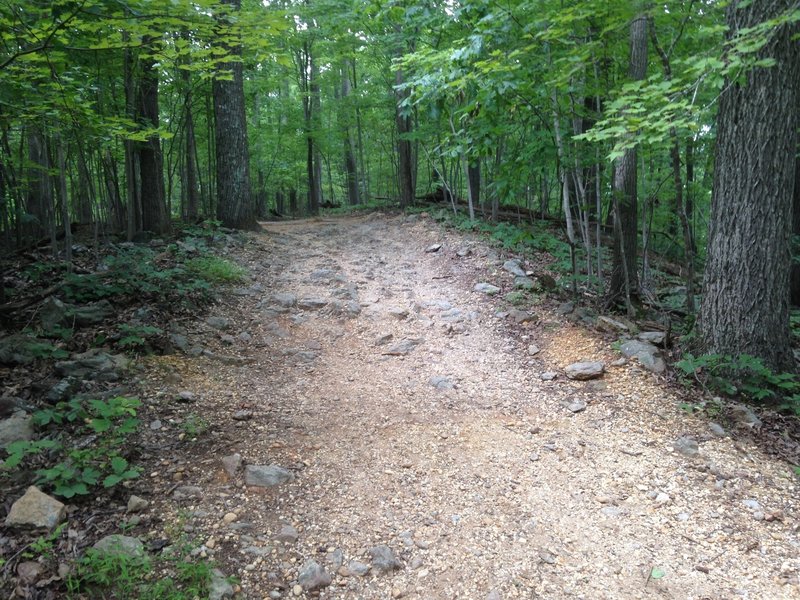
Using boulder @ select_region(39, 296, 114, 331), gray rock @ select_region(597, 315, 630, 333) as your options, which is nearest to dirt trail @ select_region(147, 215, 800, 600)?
gray rock @ select_region(597, 315, 630, 333)

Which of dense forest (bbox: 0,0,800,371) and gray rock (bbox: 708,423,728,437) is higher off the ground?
dense forest (bbox: 0,0,800,371)

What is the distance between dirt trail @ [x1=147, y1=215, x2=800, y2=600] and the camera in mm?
2615

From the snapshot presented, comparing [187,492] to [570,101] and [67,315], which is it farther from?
[570,101]

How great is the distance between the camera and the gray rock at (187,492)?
282cm

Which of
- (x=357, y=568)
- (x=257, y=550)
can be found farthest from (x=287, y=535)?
(x=357, y=568)

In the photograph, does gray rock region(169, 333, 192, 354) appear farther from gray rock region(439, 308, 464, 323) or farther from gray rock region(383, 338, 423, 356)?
gray rock region(439, 308, 464, 323)

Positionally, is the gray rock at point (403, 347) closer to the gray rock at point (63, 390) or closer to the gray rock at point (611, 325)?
the gray rock at point (611, 325)

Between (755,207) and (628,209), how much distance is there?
2.27 m

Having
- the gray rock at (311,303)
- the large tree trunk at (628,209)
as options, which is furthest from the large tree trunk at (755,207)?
the gray rock at (311,303)

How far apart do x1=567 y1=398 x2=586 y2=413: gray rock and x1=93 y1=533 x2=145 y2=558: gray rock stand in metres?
3.54

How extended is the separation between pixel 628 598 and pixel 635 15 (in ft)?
15.7

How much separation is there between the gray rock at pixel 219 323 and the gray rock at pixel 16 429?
7.86ft

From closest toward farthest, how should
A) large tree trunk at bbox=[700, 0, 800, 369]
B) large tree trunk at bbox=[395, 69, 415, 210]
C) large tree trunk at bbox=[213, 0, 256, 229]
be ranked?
large tree trunk at bbox=[700, 0, 800, 369]
large tree trunk at bbox=[213, 0, 256, 229]
large tree trunk at bbox=[395, 69, 415, 210]

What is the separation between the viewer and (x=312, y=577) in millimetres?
2488
